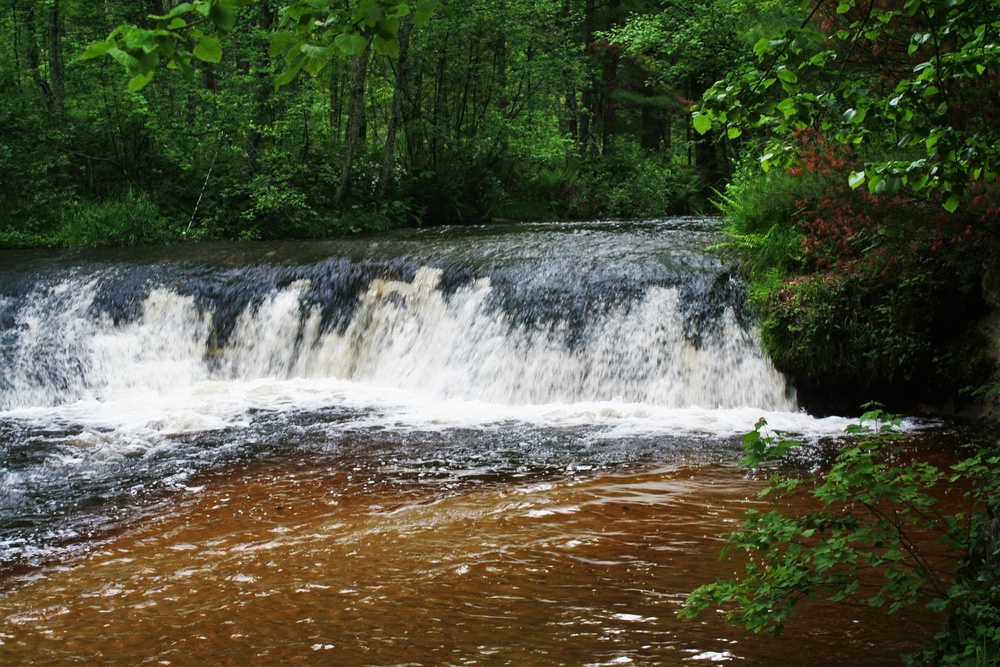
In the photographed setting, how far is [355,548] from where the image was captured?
4.90 m

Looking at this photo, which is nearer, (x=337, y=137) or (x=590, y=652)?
(x=590, y=652)

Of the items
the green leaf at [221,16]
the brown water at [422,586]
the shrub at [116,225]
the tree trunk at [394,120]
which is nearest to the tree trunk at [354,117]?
the tree trunk at [394,120]

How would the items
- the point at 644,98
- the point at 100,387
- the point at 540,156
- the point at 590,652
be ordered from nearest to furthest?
the point at 590,652 < the point at 100,387 < the point at 540,156 < the point at 644,98

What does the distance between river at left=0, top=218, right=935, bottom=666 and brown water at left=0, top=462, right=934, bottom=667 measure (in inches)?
0.8

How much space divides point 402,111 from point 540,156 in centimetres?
333

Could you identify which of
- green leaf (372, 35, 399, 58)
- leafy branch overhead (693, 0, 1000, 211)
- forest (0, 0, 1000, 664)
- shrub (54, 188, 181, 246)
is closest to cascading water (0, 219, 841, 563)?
forest (0, 0, 1000, 664)

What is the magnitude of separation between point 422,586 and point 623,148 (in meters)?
18.9

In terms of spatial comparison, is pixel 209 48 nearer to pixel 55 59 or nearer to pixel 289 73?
pixel 289 73

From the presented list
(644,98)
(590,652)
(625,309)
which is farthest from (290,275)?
(644,98)

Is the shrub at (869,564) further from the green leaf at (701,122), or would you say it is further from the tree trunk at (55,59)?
the tree trunk at (55,59)

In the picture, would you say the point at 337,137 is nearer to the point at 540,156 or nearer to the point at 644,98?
the point at 540,156

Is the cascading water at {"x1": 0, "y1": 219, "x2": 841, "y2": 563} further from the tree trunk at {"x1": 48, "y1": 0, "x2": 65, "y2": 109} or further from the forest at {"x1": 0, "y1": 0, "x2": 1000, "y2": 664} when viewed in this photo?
the tree trunk at {"x1": 48, "y1": 0, "x2": 65, "y2": 109}

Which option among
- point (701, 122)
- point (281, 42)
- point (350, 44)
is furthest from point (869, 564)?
point (281, 42)

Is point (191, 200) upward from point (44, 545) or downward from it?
upward
